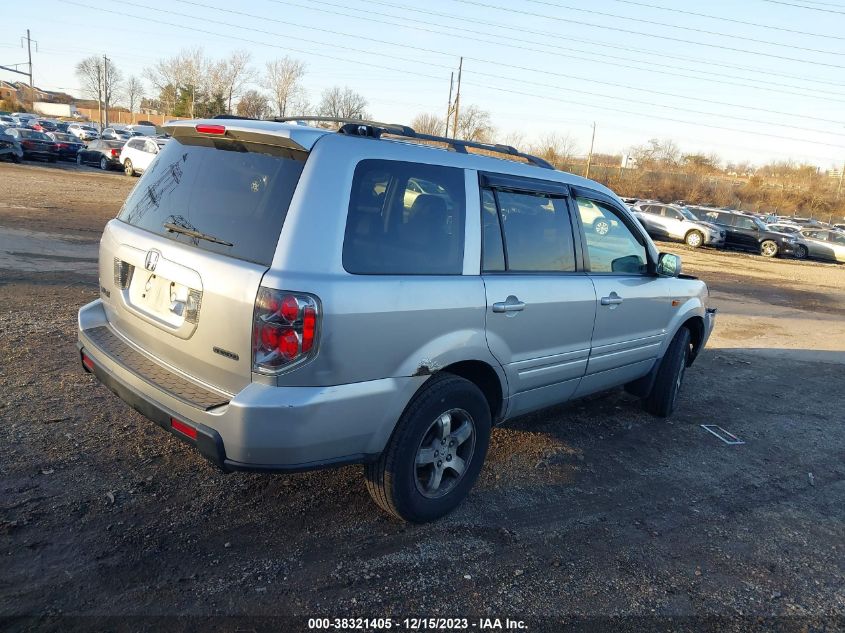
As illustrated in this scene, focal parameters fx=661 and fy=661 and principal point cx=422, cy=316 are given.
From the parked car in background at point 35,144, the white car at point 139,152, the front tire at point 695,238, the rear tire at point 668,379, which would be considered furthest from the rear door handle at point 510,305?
the parked car in background at point 35,144

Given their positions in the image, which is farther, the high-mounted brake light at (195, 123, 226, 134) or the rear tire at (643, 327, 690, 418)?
the rear tire at (643, 327, 690, 418)

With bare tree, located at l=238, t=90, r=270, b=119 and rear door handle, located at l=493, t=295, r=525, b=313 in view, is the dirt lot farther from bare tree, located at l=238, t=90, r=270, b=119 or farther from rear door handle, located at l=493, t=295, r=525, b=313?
bare tree, located at l=238, t=90, r=270, b=119

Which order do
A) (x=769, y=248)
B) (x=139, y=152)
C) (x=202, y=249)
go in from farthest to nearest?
(x=769, y=248)
(x=139, y=152)
(x=202, y=249)

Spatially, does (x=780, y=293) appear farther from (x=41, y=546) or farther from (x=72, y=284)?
(x=41, y=546)

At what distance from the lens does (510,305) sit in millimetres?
3699

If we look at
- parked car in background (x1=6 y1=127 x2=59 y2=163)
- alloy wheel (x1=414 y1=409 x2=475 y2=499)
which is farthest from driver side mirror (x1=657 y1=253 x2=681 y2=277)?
parked car in background (x1=6 y1=127 x2=59 y2=163)

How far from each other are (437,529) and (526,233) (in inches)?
70.8

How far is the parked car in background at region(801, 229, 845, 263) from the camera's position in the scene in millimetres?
28578

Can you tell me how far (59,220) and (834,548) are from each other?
14.2m

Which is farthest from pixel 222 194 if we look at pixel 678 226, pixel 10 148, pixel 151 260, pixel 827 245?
pixel 827 245

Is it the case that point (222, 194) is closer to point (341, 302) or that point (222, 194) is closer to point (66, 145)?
point (341, 302)

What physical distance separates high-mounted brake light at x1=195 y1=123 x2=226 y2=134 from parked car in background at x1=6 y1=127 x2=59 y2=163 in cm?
3170

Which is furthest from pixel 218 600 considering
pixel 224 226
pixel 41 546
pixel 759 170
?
pixel 759 170

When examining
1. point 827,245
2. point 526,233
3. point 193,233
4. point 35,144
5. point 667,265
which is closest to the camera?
point 193,233
